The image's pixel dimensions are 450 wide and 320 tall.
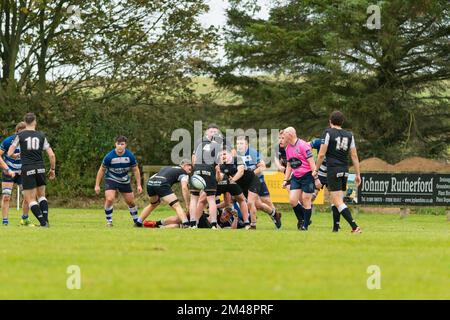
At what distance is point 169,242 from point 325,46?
25.9 m

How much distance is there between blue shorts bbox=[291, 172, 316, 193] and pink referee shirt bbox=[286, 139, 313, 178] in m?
0.08

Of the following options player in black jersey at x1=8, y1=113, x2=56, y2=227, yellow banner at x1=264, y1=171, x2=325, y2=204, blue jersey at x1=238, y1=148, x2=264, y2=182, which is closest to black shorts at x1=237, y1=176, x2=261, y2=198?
blue jersey at x1=238, y1=148, x2=264, y2=182

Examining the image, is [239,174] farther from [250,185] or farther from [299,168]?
[299,168]

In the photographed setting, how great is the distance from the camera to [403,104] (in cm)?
4266

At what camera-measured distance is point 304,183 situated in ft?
71.6

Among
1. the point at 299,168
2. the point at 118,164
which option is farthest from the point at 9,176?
the point at 299,168

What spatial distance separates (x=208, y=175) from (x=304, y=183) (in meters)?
1.89

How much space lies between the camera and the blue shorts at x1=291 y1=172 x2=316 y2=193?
2178cm

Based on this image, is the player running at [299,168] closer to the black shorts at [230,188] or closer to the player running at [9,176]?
the black shorts at [230,188]

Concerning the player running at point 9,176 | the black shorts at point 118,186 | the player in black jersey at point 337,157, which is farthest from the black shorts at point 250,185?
the player running at point 9,176

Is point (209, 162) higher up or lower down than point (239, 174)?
higher up

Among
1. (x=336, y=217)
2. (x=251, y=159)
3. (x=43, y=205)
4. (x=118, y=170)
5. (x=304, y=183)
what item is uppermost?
(x=251, y=159)
